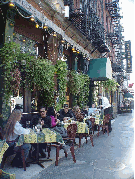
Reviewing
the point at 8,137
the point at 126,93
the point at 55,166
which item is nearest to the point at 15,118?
the point at 8,137

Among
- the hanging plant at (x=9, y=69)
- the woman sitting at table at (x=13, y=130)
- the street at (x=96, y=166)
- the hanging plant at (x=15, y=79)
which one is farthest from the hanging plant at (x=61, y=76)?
the woman sitting at table at (x=13, y=130)

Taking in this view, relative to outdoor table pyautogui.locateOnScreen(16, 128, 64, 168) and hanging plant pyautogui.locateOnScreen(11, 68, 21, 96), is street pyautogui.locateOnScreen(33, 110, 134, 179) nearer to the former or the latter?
outdoor table pyautogui.locateOnScreen(16, 128, 64, 168)

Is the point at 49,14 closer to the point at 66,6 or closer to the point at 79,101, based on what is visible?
the point at 66,6

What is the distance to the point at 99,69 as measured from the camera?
14836mm

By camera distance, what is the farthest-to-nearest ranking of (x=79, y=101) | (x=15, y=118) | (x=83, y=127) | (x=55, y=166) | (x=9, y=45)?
(x=79, y=101)
(x=83, y=127)
(x=9, y=45)
(x=55, y=166)
(x=15, y=118)

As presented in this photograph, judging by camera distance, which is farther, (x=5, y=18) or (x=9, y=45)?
(x=5, y=18)

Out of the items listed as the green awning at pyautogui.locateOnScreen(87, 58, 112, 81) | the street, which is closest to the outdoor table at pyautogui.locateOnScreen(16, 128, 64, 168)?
the street

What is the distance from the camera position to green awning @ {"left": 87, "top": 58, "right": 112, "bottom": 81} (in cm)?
1436

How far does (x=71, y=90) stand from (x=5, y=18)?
19.9ft

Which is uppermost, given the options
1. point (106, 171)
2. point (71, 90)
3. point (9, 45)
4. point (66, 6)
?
point (66, 6)

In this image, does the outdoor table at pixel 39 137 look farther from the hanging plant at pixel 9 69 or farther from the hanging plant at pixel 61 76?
the hanging plant at pixel 61 76

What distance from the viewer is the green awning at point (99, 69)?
14.4 m

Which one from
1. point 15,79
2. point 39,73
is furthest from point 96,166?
point 39,73

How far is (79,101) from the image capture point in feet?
45.4
